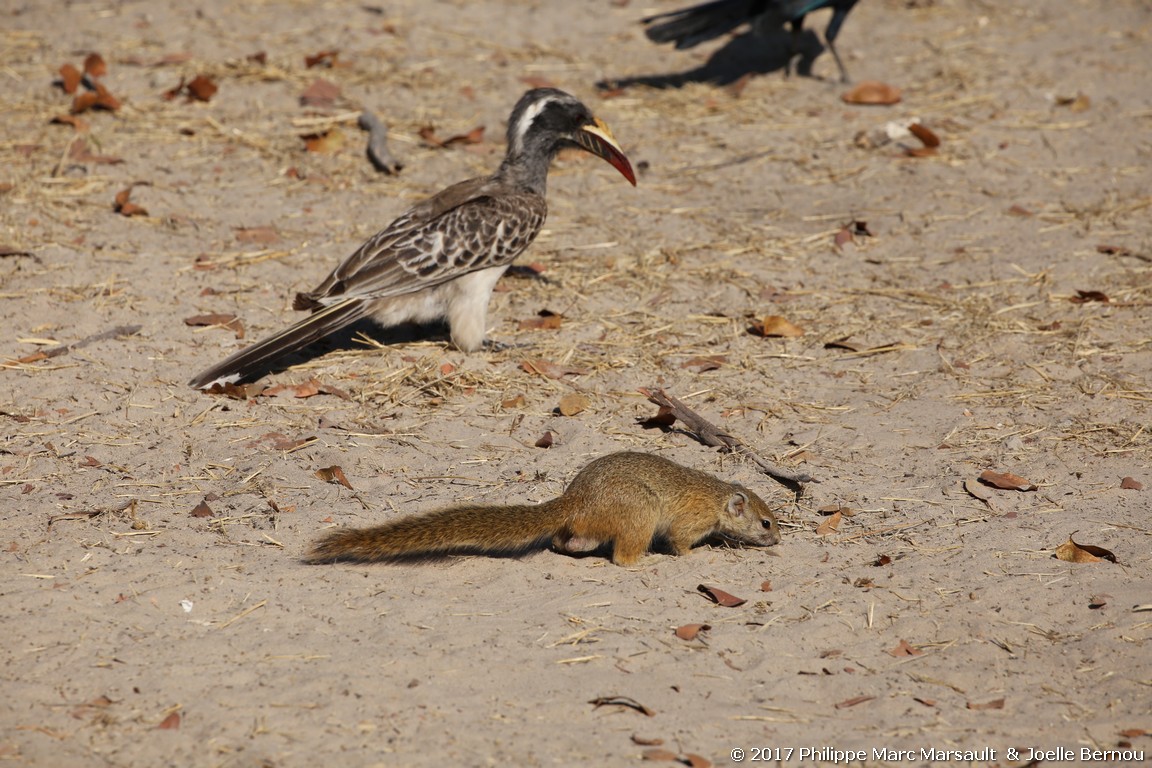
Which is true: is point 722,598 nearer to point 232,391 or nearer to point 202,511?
point 202,511

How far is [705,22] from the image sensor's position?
10836 millimetres

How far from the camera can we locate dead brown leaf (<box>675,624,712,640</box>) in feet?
13.8

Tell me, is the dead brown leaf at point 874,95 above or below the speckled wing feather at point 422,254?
above

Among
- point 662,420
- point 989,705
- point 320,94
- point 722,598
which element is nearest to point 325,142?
point 320,94

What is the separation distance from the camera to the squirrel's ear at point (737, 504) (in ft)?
15.6

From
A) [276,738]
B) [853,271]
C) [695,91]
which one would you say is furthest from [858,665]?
[695,91]

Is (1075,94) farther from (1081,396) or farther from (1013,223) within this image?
(1081,396)

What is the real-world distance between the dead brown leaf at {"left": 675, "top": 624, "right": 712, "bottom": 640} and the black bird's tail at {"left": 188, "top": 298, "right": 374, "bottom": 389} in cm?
296

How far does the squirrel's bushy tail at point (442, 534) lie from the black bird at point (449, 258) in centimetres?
200

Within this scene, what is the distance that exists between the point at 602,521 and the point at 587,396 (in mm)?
1690

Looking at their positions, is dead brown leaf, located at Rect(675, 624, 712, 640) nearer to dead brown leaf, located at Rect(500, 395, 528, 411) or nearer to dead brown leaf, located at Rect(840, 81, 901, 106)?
dead brown leaf, located at Rect(500, 395, 528, 411)

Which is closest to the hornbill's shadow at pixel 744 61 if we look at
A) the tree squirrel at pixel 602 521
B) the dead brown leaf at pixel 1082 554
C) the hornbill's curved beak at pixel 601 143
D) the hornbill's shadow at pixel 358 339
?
the hornbill's curved beak at pixel 601 143
